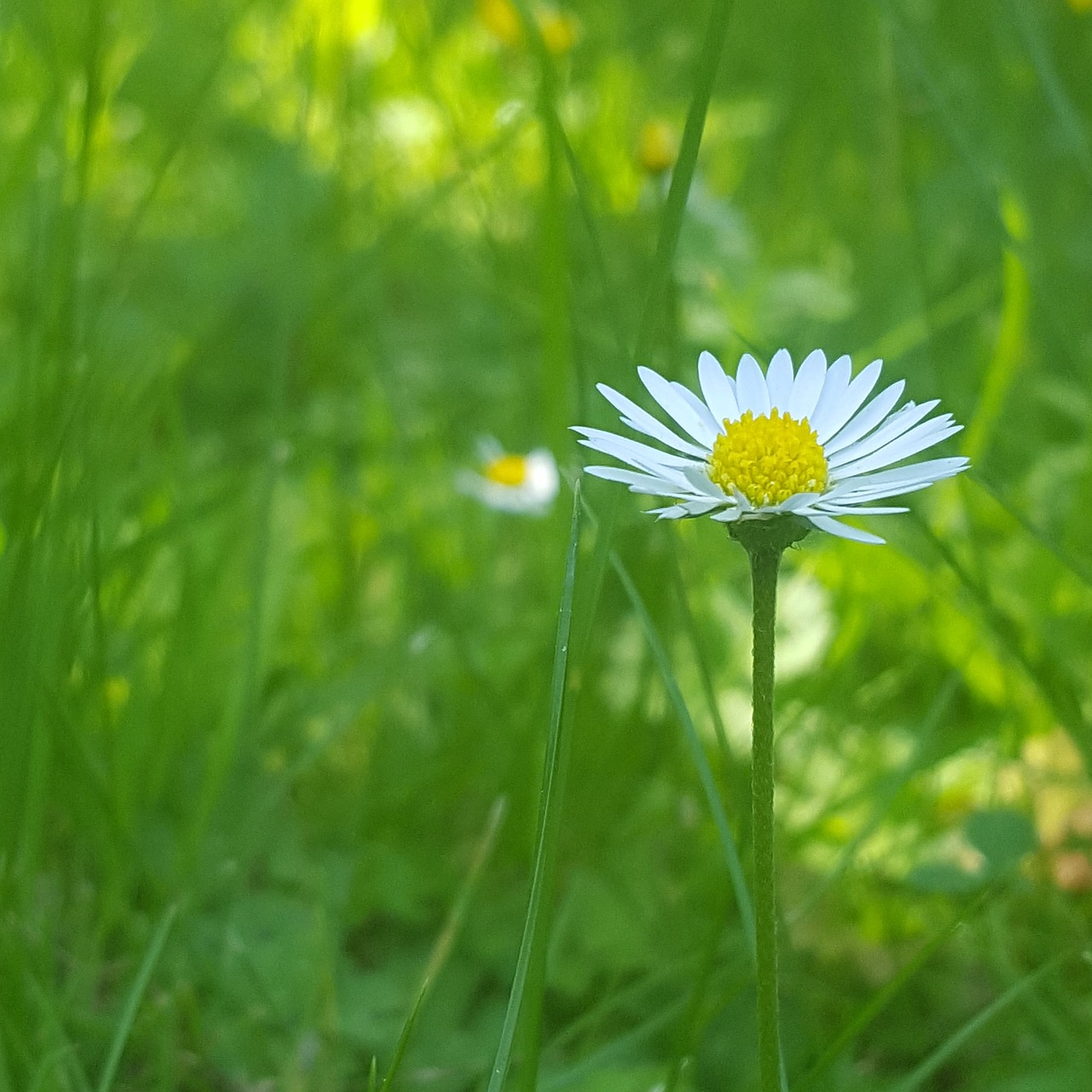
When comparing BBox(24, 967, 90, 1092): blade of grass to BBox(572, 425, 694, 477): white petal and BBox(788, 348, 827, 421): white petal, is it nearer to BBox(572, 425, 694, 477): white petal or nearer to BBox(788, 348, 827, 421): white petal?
BBox(572, 425, 694, 477): white petal

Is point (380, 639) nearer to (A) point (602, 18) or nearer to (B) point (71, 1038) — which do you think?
(B) point (71, 1038)

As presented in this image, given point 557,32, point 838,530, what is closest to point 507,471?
point 838,530

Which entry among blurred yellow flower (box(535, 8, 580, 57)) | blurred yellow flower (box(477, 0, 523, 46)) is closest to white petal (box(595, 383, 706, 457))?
blurred yellow flower (box(535, 8, 580, 57))

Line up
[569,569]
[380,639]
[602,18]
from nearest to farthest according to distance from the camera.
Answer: [569,569], [380,639], [602,18]

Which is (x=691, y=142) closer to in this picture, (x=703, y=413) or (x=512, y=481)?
(x=703, y=413)

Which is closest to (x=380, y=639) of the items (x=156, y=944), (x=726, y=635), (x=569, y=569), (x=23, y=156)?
(x=726, y=635)

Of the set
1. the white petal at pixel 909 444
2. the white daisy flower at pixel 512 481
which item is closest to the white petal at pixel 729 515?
the white petal at pixel 909 444

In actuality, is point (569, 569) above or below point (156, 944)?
above

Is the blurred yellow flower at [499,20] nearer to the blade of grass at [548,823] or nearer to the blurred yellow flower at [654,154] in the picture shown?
the blurred yellow flower at [654,154]
